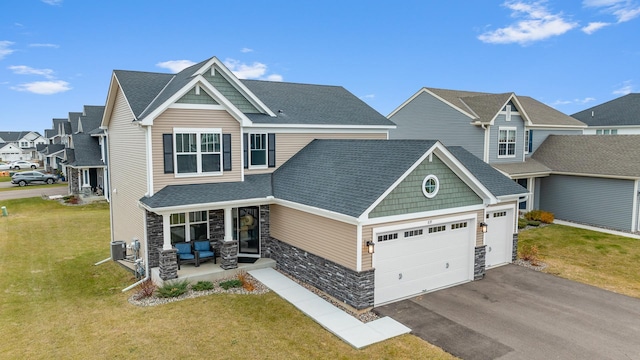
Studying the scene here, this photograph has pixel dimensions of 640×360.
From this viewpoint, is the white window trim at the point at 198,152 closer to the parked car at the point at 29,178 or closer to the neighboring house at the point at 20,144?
the parked car at the point at 29,178

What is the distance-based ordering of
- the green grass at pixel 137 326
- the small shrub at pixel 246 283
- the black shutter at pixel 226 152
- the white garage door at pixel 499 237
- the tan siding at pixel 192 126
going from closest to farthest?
the green grass at pixel 137 326
the small shrub at pixel 246 283
the tan siding at pixel 192 126
the black shutter at pixel 226 152
the white garage door at pixel 499 237

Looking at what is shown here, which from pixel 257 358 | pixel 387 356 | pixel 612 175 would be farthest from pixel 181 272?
pixel 612 175

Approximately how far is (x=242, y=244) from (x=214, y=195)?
9.43 feet

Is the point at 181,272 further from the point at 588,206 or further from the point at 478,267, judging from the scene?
the point at 588,206

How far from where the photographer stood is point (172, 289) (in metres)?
12.9

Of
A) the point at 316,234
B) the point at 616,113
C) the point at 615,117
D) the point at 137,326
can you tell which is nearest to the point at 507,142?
the point at 316,234

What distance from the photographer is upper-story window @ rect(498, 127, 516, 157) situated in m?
24.4

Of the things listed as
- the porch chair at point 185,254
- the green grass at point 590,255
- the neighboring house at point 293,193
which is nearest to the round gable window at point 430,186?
the neighboring house at point 293,193

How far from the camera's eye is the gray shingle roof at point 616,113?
39.3m

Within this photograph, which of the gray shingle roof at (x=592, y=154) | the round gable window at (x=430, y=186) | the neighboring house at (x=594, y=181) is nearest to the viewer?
the round gable window at (x=430, y=186)

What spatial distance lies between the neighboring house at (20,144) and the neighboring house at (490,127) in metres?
84.2

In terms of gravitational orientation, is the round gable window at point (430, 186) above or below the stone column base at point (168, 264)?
above

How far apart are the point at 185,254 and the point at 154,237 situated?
1.24 m

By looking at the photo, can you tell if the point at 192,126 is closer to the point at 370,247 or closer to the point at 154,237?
the point at 154,237
